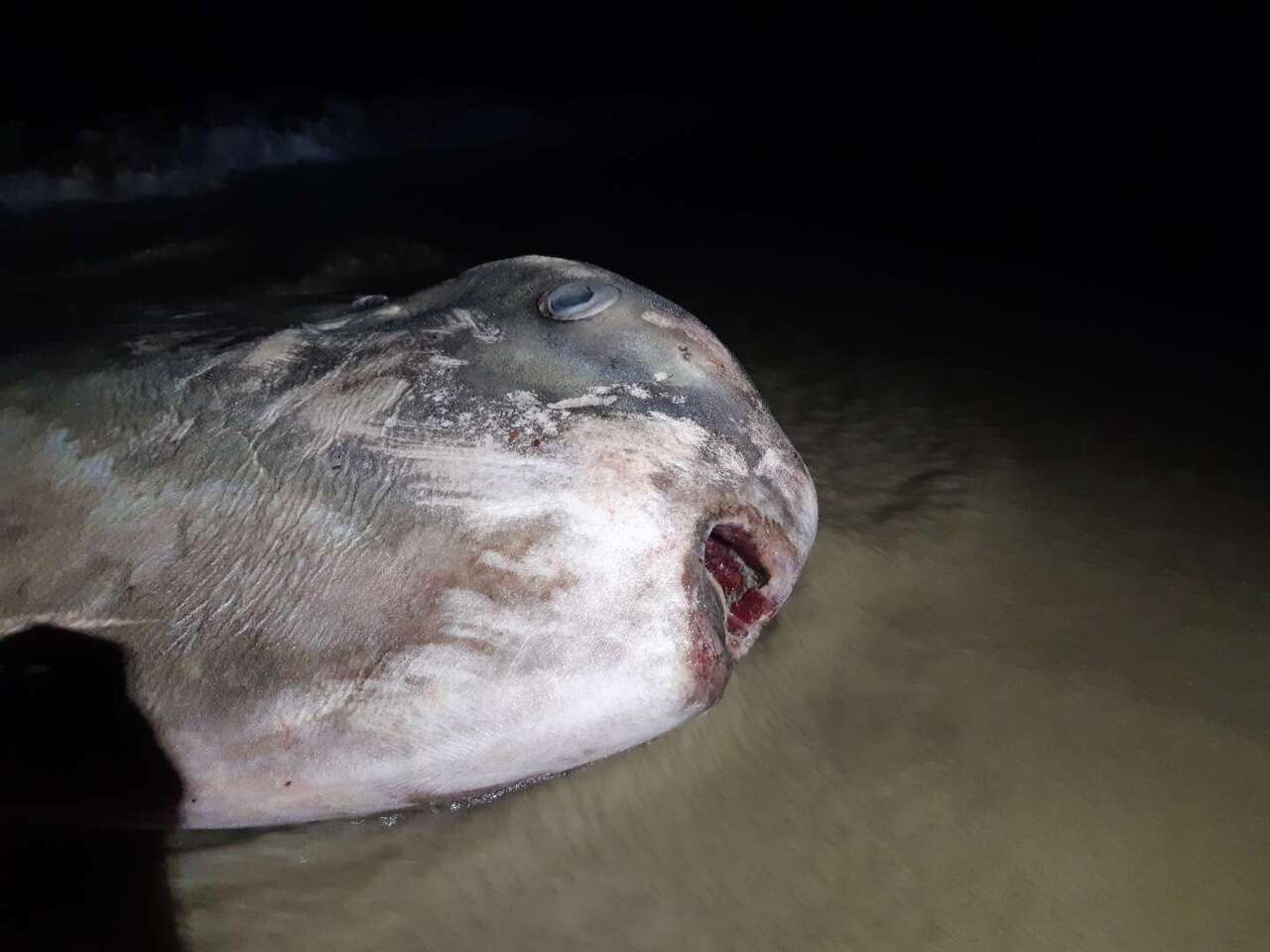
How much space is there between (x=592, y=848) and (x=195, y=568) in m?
0.76

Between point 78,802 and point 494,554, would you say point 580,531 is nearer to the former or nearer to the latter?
point 494,554

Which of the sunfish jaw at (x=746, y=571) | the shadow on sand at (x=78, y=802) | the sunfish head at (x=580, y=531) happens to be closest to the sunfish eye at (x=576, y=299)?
the sunfish head at (x=580, y=531)

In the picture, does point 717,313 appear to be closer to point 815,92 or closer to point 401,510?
point 401,510

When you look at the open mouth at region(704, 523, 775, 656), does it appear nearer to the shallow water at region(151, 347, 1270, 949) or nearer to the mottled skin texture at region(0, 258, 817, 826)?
the mottled skin texture at region(0, 258, 817, 826)

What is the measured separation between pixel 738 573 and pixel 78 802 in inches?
40.1

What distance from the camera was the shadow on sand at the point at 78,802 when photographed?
3.89 feet

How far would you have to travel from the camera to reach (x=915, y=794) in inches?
57.2

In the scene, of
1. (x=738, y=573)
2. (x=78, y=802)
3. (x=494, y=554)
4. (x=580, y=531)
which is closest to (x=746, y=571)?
(x=738, y=573)

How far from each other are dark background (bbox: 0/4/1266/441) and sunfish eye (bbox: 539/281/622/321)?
2007mm

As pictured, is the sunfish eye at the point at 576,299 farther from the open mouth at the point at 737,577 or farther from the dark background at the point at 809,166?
the dark background at the point at 809,166

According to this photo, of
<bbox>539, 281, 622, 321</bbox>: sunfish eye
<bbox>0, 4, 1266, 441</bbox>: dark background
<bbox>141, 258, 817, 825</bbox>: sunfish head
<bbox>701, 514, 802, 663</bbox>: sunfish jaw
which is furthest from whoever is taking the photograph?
<bbox>0, 4, 1266, 441</bbox>: dark background

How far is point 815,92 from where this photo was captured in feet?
35.8

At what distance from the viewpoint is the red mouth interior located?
54.6 inches

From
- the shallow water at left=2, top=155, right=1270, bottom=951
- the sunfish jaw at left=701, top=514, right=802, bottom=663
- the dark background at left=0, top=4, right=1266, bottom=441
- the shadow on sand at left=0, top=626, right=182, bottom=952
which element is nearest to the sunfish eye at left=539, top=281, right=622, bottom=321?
the sunfish jaw at left=701, top=514, right=802, bottom=663
